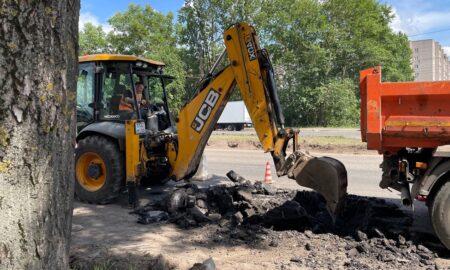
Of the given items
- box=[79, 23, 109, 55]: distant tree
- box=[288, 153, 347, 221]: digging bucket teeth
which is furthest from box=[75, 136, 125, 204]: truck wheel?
box=[79, 23, 109, 55]: distant tree

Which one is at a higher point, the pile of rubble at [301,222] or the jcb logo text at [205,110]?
the jcb logo text at [205,110]

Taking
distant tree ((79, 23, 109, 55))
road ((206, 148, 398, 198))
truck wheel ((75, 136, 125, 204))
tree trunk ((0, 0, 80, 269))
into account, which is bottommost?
road ((206, 148, 398, 198))

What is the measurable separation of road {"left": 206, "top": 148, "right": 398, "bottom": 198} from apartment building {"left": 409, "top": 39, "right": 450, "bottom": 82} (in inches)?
2462

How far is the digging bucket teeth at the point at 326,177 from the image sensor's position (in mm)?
5613

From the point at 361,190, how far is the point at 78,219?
17.7 feet

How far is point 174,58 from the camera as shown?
133 feet

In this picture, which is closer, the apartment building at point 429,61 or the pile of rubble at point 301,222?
the pile of rubble at point 301,222

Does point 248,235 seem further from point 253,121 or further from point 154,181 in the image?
point 154,181

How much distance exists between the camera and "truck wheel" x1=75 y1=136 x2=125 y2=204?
778 centimetres

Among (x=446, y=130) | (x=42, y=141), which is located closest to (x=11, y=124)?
(x=42, y=141)

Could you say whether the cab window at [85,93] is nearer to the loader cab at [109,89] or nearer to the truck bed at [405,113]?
the loader cab at [109,89]

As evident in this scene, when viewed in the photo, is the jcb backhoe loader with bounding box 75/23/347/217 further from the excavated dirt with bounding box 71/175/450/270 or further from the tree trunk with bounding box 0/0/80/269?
the tree trunk with bounding box 0/0/80/269

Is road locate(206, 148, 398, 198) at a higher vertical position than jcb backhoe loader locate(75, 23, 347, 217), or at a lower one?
lower

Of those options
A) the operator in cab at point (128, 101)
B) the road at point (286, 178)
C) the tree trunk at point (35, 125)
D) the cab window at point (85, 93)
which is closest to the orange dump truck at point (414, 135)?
the road at point (286, 178)
